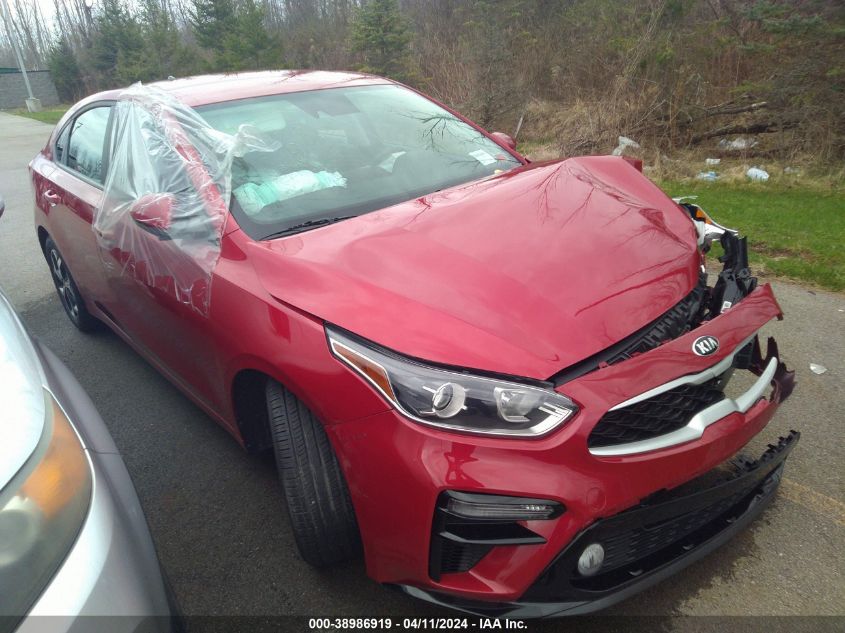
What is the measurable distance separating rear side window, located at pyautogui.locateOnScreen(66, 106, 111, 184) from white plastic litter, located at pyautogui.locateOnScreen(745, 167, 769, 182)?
23.5 ft

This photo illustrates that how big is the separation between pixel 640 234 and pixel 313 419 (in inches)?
51.6

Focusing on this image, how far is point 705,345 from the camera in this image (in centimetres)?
178

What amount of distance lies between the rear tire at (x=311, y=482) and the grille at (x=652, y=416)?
2.60 ft

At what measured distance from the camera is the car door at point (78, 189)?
10.9 ft

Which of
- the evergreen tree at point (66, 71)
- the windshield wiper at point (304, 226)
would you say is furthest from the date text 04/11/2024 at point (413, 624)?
the evergreen tree at point (66, 71)

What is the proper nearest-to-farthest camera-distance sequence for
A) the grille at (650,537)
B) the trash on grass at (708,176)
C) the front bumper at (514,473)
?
the front bumper at (514,473)
the grille at (650,537)
the trash on grass at (708,176)

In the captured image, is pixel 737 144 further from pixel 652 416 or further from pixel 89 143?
pixel 652 416

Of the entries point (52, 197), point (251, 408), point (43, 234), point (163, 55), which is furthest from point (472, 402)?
point (163, 55)

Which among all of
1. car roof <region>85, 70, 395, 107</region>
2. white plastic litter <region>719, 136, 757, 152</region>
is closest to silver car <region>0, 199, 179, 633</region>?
car roof <region>85, 70, 395, 107</region>

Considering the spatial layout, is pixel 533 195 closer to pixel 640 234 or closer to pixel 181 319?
pixel 640 234

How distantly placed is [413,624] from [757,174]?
758 cm

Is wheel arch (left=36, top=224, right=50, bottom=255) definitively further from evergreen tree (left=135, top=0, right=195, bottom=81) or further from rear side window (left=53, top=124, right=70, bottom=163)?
evergreen tree (left=135, top=0, right=195, bottom=81)

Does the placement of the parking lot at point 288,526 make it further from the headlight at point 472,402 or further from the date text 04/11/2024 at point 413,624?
the headlight at point 472,402

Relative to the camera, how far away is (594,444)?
1604 millimetres
